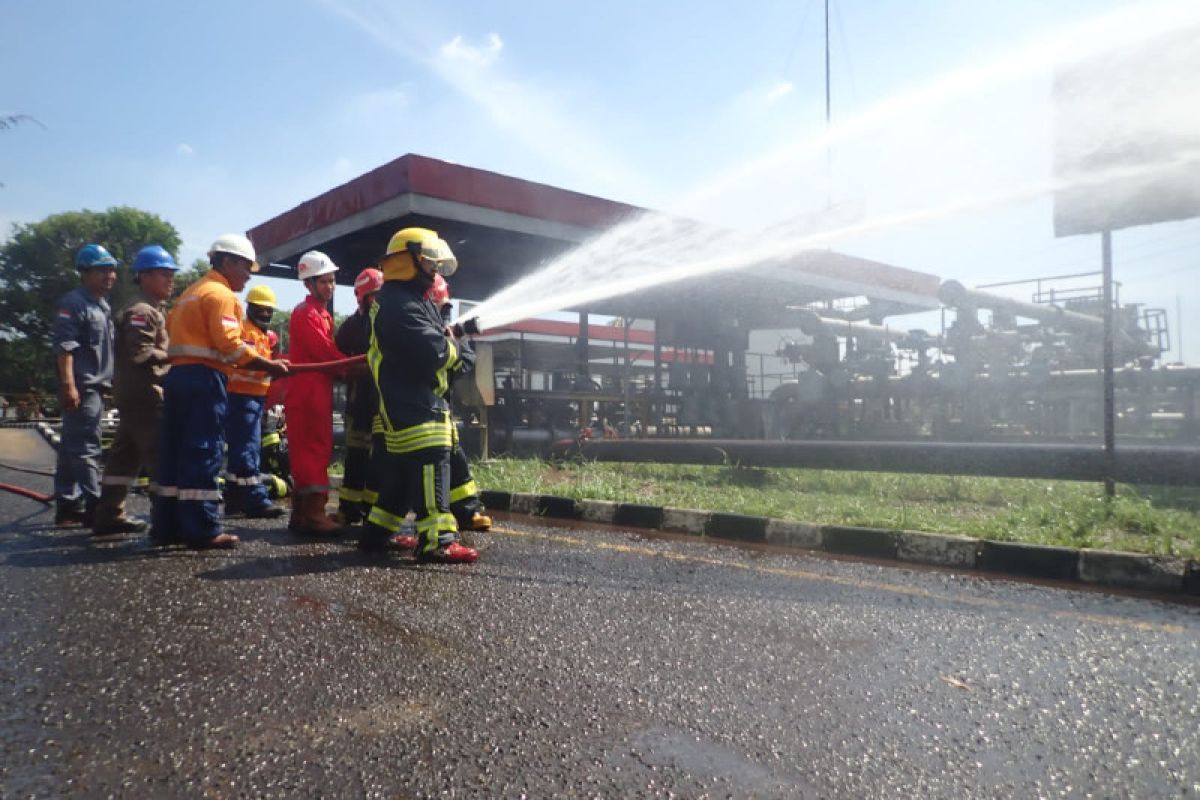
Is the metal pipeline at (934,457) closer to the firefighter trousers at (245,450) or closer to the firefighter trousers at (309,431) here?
the firefighter trousers at (245,450)

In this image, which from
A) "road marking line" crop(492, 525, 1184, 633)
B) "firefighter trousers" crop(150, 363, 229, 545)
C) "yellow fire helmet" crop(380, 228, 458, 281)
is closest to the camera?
"road marking line" crop(492, 525, 1184, 633)

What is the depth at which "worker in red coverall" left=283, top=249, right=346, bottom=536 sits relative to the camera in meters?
5.35

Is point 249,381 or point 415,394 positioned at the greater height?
point 249,381

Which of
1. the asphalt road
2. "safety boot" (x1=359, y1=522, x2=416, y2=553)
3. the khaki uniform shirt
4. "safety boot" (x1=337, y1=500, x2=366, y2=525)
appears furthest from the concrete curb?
the khaki uniform shirt

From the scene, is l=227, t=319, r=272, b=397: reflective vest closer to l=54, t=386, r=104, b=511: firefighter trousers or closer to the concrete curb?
l=54, t=386, r=104, b=511: firefighter trousers

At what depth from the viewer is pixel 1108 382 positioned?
5680 mm

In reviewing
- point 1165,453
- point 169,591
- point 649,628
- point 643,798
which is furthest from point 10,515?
point 1165,453

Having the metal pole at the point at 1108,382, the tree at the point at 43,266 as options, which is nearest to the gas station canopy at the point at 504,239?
the metal pole at the point at 1108,382

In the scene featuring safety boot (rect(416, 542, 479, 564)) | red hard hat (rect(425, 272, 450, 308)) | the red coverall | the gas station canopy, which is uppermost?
the gas station canopy

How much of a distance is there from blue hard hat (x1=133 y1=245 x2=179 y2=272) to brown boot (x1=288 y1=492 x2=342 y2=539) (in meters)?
1.83

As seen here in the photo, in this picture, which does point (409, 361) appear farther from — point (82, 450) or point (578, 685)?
point (82, 450)

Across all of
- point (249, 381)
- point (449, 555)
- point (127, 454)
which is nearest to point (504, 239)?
point (249, 381)

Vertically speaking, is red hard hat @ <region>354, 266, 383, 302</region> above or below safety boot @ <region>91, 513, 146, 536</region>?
above

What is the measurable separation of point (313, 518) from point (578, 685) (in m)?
3.46
